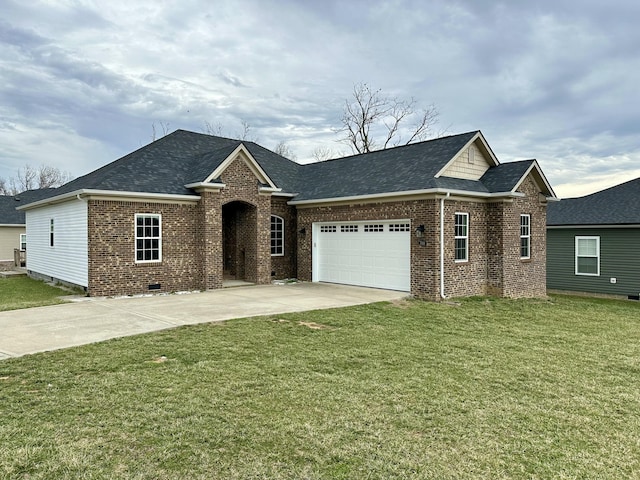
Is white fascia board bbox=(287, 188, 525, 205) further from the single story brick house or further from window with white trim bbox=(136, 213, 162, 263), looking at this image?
window with white trim bbox=(136, 213, 162, 263)

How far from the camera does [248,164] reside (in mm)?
16078

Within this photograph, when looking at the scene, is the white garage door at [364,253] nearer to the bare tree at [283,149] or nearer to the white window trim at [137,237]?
the white window trim at [137,237]

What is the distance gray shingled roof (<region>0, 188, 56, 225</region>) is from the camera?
27.2 meters

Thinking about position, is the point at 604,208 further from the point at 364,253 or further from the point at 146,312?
the point at 146,312

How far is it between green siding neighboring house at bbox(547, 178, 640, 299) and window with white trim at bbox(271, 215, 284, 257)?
1245cm

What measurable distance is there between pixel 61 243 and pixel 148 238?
163 inches

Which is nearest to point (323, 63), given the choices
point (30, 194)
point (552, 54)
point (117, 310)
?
point (552, 54)

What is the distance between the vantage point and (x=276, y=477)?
3.53 metres

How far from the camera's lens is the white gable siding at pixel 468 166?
47.5 ft

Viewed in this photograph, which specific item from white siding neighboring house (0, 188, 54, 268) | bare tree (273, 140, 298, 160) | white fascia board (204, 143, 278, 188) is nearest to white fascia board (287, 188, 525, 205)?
white fascia board (204, 143, 278, 188)

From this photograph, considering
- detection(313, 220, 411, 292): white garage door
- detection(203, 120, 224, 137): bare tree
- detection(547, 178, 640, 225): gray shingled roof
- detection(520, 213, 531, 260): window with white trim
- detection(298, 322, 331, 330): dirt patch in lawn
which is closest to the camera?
detection(298, 322, 331, 330): dirt patch in lawn

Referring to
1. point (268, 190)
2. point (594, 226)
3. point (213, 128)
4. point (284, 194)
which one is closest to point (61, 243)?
point (268, 190)

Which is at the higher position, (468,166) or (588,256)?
(468,166)

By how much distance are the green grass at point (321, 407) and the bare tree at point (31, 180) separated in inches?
2108
